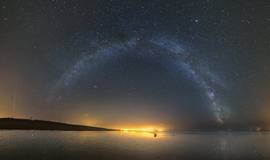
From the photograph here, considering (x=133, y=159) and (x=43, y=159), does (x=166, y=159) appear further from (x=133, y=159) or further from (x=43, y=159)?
(x=43, y=159)

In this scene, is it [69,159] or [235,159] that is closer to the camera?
[69,159]

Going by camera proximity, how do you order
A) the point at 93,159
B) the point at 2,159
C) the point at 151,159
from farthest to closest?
the point at 151,159
the point at 93,159
the point at 2,159

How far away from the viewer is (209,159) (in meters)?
90.9

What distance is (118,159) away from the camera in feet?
267

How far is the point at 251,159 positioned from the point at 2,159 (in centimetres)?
6237

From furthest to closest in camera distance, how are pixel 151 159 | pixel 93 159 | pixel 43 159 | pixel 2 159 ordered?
pixel 151 159
pixel 93 159
pixel 43 159
pixel 2 159

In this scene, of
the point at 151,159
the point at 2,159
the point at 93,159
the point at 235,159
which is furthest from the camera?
the point at 235,159

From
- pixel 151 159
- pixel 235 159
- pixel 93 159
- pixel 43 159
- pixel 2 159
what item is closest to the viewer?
pixel 2 159

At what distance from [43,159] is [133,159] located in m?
22.2

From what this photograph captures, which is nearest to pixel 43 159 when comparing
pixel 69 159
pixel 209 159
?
pixel 69 159

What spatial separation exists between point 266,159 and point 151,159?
30.8m

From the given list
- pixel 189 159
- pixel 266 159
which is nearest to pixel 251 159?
pixel 266 159

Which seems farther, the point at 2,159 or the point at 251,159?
the point at 251,159

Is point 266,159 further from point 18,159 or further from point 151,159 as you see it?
point 18,159
